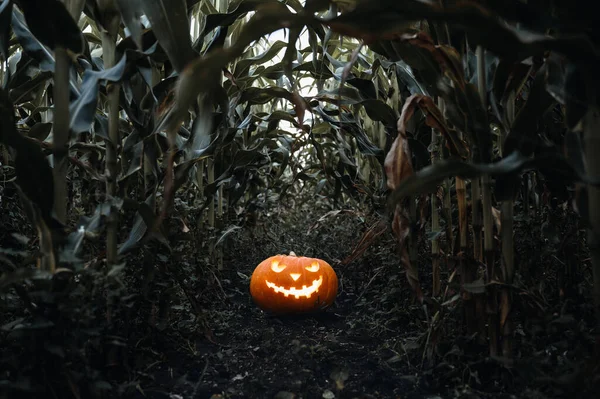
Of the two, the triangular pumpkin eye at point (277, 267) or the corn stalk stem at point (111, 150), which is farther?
the triangular pumpkin eye at point (277, 267)

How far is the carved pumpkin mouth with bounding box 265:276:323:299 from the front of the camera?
2.07m

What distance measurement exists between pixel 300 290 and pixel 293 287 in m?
0.04

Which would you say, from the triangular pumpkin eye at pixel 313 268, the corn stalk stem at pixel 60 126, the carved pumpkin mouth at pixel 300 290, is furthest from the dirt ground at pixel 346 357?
the corn stalk stem at pixel 60 126

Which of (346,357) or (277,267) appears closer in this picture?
(346,357)

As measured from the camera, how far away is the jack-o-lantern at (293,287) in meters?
2.07

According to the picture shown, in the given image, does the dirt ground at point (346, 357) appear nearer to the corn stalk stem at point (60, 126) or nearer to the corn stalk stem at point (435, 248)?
the corn stalk stem at point (435, 248)

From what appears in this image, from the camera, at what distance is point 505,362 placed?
0.96 m

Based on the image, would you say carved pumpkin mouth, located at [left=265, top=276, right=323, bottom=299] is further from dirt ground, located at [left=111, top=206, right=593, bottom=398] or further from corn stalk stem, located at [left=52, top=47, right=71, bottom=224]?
corn stalk stem, located at [left=52, top=47, right=71, bottom=224]

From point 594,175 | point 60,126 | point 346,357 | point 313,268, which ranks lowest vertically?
point 346,357

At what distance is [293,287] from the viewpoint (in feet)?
6.82

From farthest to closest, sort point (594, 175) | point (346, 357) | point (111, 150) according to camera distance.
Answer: point (346, 357) → point (111, 150) → point (594, 175)

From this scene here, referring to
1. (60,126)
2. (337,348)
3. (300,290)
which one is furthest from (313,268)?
(60,126)

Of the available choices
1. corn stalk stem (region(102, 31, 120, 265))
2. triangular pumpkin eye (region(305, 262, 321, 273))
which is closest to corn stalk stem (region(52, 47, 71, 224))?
corn stalk stem (region(102, 31, 120, 265))

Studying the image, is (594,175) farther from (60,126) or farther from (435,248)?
(60,126)
